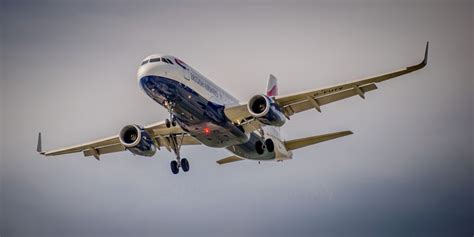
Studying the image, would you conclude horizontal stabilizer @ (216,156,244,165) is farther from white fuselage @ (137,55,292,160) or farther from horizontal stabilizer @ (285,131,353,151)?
white fuselage @ (137,55,292,160)

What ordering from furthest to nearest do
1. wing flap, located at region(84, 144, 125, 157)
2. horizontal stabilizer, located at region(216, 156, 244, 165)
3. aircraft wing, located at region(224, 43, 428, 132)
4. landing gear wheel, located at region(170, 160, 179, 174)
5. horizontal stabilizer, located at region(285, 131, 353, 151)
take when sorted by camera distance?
wing flap, located at region(84, 144, 125, 157), horizontal stabilizer, located at region(216, 156, 244, 165), landing gear wheel, located at region(170, 160, 179, 174), horizontal stabilizer, located at region(285, 131, 353, 151), aircraft wing, located at region(224, 43, 428, 132)

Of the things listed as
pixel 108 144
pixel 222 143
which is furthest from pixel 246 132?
pixel 108 144

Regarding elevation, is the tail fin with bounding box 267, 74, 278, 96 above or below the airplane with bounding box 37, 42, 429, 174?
above

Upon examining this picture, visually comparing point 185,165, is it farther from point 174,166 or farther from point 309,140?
point 309,140

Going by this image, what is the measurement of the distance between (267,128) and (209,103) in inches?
276

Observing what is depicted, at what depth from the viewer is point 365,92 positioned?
4462 cm

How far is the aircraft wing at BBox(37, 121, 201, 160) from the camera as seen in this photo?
1923 inches

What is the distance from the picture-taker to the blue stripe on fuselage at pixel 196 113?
41.8 meters

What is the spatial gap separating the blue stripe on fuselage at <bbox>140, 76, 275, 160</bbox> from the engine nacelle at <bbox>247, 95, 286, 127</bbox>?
198 cm

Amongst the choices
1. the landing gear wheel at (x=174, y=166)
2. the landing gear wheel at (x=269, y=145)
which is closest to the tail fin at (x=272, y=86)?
the landing gear wheel at (x=269, y=145)

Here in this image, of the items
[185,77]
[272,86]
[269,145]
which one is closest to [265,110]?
[185,77]

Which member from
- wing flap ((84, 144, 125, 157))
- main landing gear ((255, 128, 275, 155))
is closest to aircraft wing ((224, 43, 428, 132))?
main landing gear ((255, 128, 275, 155))

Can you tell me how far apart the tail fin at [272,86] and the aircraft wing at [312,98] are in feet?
39.3

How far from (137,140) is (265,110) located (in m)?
8.56
